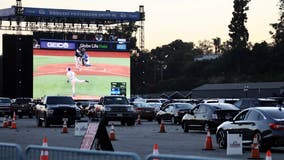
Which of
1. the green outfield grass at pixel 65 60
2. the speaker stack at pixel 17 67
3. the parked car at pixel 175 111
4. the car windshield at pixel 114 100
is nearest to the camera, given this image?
the car windshield at pixel 114 100

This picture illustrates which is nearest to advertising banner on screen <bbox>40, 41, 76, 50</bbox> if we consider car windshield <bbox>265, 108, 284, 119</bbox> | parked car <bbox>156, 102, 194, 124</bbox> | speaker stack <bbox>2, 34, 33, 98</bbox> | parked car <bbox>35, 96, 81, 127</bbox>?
speaker stack <bbox>2, 34, 33, 98</bbox>

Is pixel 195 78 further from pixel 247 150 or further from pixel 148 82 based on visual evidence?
pixel 247 150

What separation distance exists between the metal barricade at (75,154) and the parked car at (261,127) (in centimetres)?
1155

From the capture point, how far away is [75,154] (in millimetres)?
9727

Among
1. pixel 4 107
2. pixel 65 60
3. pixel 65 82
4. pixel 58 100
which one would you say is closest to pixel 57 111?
pixel 58 100

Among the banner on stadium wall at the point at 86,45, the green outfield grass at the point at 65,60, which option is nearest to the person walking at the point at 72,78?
the green outfield grass at the point at 65,60

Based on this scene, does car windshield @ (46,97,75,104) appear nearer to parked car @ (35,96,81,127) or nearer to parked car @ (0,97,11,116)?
parked car @ (35,96,81,127)

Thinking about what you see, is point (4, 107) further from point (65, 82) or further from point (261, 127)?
point (261, 127)

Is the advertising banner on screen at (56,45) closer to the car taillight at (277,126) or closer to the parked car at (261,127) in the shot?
the parked car at (261,127)

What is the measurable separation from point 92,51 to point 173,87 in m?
53.7

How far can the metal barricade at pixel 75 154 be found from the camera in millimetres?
8828

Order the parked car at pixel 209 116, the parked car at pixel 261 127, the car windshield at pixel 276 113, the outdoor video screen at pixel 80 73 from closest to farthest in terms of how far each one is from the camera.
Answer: the parked car at pixel 261 127 → the car windshield at pixel 276 113 → the parked car at pixel 209 116 → the outdoor video screen at pixel 80 73

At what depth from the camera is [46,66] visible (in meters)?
69.6

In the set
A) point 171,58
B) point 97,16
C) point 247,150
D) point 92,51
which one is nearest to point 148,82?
point 171,58
